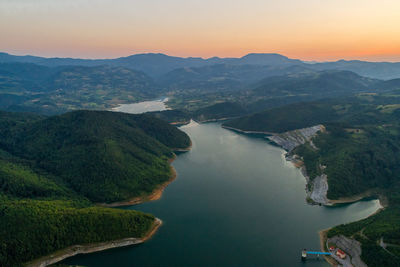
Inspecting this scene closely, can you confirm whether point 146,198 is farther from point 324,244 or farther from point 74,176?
point 324,244

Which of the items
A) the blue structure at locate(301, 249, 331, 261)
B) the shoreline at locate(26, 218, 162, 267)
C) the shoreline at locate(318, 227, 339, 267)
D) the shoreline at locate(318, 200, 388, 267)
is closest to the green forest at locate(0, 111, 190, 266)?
the shoreline at locate(26, 218, 162, 267)

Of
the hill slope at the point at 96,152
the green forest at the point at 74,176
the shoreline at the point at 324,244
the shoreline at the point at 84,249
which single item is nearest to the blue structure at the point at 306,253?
the shoreline at the point at 324,244

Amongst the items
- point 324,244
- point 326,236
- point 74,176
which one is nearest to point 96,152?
point 74,176

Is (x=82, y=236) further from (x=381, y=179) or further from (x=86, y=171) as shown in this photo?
(x=381, y=179)

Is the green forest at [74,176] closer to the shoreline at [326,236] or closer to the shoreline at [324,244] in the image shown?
the shoreline at [324,244]

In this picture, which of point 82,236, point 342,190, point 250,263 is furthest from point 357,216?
point 82,236
